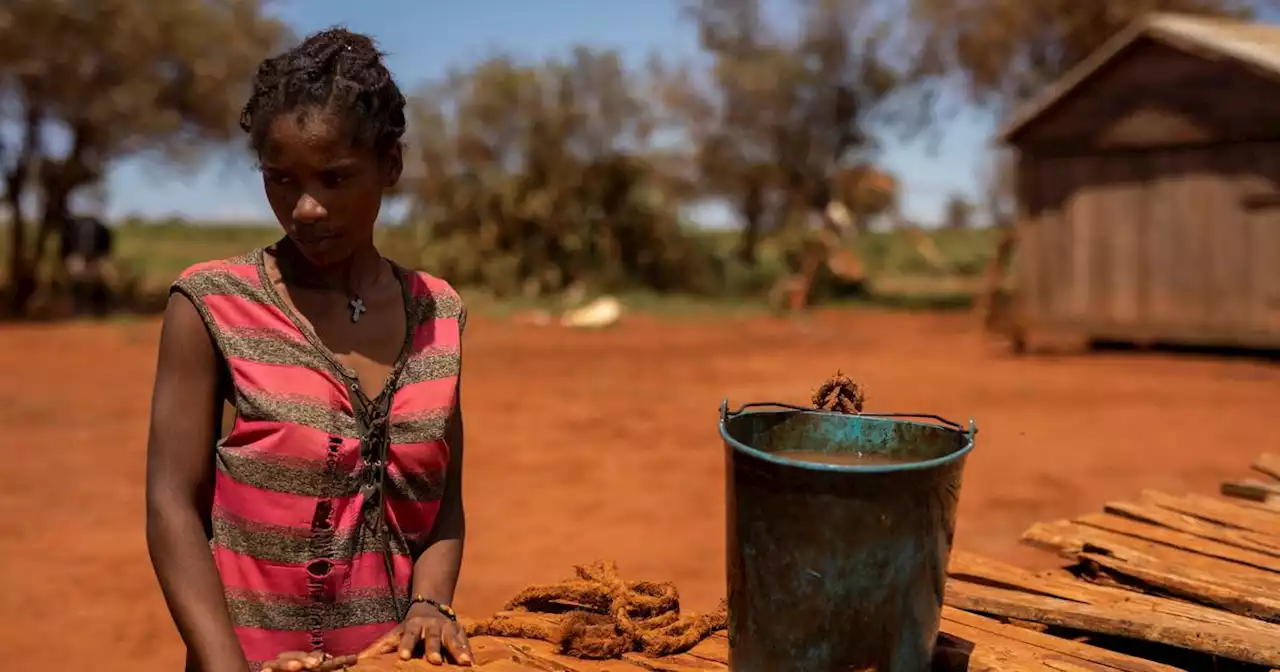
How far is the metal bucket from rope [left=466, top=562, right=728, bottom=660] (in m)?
0.27

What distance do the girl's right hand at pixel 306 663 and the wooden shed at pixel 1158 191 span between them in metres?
11.1

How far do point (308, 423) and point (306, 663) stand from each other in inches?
14.3

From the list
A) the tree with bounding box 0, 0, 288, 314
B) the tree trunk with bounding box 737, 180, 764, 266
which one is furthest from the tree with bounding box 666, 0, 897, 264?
the tree with bounding box 0, 0, 288, 314

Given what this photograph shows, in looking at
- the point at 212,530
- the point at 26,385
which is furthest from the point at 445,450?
the point at 26,385

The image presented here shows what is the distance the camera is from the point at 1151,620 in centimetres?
217

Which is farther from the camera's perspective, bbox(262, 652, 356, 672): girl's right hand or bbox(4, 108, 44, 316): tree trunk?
bbox(4, 108, 44, 316): tree trunk

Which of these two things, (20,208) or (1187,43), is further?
(20,208)

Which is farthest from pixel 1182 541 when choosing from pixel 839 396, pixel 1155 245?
pixel 1155 245

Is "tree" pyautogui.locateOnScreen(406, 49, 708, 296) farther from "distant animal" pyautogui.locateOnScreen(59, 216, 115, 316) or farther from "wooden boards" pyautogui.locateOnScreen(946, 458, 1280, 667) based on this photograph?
"wooden boards" pyautogui.locateOnScreen(946, 458, 1280, 667)

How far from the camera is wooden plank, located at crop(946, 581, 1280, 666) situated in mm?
2059

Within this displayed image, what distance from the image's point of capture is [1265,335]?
10844mm

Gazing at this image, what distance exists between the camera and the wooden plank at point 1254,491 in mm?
3395

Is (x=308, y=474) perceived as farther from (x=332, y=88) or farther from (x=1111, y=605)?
(x=1111, y=605)

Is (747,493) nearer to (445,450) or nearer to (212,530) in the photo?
(445,450)
